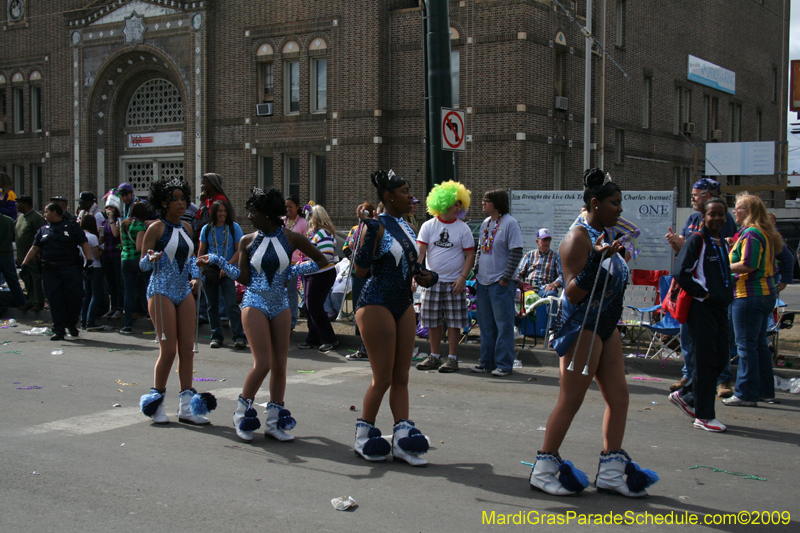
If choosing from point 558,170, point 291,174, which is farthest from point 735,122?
point 291,174

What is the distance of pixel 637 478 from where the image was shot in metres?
4.55

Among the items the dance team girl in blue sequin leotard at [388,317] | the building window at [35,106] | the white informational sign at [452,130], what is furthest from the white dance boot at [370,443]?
the building window at [35,106]

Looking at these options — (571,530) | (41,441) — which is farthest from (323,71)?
(571,530)

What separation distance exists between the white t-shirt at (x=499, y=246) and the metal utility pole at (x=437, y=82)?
1902mm

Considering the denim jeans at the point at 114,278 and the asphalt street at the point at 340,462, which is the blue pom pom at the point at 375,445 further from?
the denim jeans at the point at 114,278

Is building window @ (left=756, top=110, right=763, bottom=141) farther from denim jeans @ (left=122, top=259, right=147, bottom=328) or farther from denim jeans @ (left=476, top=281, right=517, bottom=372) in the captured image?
denim jeans @ (left=122, top=259, right=147, bottom=328)

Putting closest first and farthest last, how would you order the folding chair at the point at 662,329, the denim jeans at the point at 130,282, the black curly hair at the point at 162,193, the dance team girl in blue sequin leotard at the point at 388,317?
the dance team girl in blue sequin leotard at the point at 388,317 → the black curly hair at the point at 162,193 → the folding chair at the point at 662,329 → the denim jeans at the point at 130,282

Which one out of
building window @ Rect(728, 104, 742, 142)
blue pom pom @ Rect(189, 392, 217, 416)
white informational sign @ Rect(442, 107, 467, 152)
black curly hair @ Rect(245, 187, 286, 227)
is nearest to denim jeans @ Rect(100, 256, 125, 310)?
white informational sign @ Rect(442, 107, 467, 152)

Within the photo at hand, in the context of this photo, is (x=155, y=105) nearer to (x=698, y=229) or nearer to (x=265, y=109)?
(x=265, y=109)

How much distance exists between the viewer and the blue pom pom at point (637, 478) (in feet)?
14.9

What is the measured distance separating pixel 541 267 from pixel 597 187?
6.60 m

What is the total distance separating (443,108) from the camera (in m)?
10.5

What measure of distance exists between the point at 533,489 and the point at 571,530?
0.64 metres

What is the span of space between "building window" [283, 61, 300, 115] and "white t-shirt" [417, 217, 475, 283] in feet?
67.3
